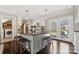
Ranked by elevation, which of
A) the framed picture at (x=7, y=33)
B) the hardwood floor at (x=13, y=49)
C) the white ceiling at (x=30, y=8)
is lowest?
the hardwood floor at (x=13, y=49)

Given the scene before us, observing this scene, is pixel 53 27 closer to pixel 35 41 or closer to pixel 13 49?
pixel 35 41

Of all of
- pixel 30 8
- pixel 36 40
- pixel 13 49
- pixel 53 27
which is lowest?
pixel 13 49

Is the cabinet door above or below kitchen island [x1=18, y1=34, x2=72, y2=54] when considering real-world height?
above

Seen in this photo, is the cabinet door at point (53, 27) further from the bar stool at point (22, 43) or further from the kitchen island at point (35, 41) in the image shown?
the bar stool at point (22, 43)

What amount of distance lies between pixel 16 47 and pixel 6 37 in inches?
6.4

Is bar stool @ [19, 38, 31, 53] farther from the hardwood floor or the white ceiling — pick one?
the white ceiling

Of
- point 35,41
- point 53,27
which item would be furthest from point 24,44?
point 53,27

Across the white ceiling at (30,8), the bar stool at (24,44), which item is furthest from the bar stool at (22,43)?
the white ceiling at (30,8)

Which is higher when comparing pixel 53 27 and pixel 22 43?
pixel 53 27

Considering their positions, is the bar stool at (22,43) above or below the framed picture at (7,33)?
below

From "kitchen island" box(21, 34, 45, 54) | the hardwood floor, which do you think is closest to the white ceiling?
"kitchen island" box(21, 34, 45, 54)

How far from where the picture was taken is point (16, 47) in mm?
1110
